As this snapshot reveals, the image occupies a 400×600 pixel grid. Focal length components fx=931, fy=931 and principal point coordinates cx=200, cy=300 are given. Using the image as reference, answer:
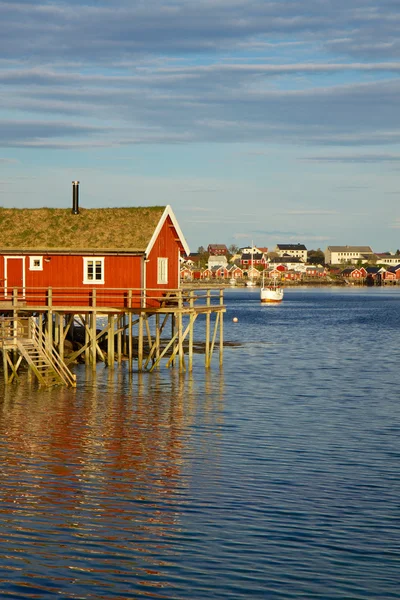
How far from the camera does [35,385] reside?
39.2 metres

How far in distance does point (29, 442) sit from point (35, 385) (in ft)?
41.2

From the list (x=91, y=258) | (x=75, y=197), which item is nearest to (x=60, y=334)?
(x=91, y=258)

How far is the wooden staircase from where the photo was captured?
37219 mm

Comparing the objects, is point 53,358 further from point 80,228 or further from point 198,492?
point 198,492

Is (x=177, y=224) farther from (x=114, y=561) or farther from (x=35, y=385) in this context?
(x=114, y=561)

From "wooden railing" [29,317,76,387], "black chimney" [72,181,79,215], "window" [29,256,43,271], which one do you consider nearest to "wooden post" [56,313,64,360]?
"wooden railing" [29,317,76,387]

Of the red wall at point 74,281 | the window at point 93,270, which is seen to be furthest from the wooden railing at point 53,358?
the window at point 93,270

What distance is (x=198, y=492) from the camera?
21.4 metres

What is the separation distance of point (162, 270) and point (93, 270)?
3.89 metres

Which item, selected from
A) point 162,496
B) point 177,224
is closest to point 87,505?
point 162,496

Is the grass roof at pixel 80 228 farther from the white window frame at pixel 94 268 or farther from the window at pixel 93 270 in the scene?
the window at pixel 93 270

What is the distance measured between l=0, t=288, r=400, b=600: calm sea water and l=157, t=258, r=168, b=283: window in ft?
22.4

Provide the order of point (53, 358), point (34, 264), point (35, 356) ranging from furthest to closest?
Result: 1. point (34, 264)
2. point (53, 358)
3. point (35, 356)

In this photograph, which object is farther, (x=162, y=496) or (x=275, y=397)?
(x=275, y=397)
